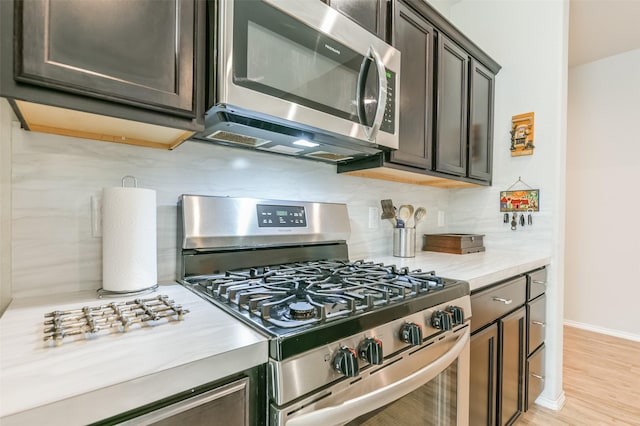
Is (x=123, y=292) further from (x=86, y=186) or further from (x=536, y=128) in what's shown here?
(x=536, y=128)

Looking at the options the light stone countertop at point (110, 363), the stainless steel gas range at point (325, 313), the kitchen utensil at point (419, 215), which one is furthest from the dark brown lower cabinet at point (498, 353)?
the light stone countertop at point (110, 363)

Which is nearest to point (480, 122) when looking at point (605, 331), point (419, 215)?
point (419, 215)

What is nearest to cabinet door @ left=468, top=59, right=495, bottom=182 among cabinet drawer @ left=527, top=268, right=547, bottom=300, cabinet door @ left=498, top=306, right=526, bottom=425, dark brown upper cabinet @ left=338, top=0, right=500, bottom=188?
dark brown upper cabinet @ left=338, top=0, right=500, bottom=188

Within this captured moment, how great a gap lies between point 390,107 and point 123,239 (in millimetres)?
1123

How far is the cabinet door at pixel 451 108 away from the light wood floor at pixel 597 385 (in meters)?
1.56

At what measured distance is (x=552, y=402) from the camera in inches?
76.6

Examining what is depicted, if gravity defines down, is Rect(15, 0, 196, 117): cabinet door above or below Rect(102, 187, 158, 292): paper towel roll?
A: above

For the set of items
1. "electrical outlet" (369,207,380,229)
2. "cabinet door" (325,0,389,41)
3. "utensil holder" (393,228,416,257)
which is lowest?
"utensil holder" (393,228,416,257)

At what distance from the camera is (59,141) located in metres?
0.95

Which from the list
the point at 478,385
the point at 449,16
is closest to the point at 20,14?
the point at 478,385

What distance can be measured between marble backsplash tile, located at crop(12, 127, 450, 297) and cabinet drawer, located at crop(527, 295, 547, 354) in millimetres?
1487

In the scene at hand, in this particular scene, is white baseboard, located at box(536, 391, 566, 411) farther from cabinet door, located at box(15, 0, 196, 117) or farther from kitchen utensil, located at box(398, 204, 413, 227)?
cabinet door, located at box(15, 0, 196, 117)

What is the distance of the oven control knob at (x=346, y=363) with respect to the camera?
70 cm

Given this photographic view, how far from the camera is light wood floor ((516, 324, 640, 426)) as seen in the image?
1845 millimetres
